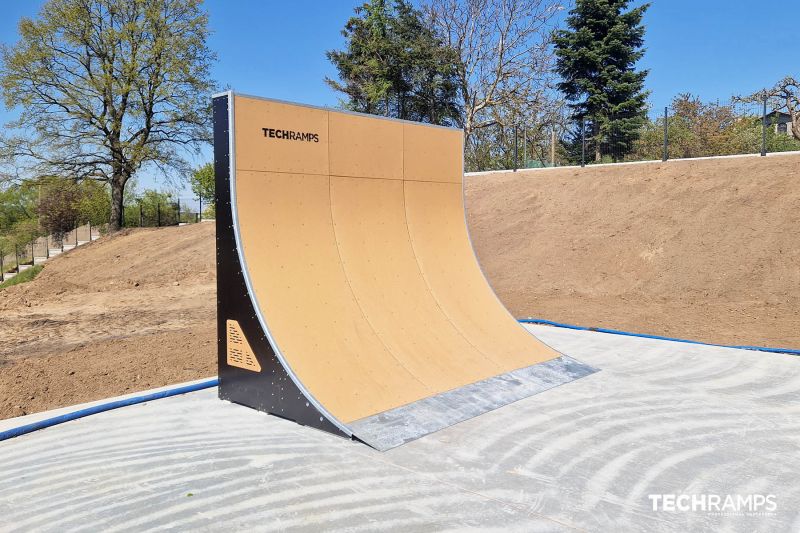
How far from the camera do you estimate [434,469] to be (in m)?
4.03

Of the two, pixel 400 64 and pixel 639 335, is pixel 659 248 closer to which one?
pixel 639 335

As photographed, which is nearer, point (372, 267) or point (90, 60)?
point (372, 267)

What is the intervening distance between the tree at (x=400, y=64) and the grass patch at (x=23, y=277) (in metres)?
19.1

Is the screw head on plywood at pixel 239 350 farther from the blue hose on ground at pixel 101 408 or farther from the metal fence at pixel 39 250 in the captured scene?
the metal fence at pixel 39 250

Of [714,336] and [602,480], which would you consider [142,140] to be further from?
[602,480]

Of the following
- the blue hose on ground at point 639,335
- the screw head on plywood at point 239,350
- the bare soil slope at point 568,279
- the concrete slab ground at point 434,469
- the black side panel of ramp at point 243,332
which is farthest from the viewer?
the bare soil slope at point 568,279

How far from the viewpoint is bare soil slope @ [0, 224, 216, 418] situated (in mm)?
6781

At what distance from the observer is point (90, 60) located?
2589 centimetres

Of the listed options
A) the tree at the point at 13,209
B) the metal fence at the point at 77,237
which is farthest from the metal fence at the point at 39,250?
the tree at the point at 13,209

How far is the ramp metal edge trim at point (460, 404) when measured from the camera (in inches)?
181

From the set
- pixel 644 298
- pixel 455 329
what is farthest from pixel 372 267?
pixel 644 298

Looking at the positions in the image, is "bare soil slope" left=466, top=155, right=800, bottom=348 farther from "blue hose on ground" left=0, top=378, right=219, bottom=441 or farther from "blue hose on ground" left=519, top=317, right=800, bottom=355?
"blue hose on ground" left=0, top=378, right=219, bottom=441

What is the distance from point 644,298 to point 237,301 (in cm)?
910

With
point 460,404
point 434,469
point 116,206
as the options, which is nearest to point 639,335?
point 460,404
